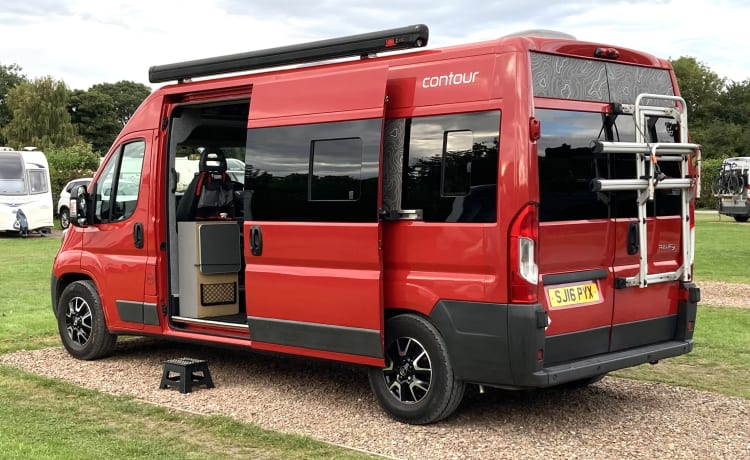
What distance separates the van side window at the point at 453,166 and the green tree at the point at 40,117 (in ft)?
208

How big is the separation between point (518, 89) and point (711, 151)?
5950cm

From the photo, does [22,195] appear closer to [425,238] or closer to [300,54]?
[300,54]

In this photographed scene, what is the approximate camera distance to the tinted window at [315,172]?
6652 millimetres

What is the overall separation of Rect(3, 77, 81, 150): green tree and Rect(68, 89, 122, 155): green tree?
596 cm

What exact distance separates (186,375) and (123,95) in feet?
263

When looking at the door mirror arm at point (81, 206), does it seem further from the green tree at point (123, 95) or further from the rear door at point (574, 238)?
the green tree at point (123, 95)

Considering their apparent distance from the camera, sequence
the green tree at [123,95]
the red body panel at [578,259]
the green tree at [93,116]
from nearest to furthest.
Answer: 1. the red body panel at [578,259]
2. the green tree at [93,116]
3. the green tree at [123,95]

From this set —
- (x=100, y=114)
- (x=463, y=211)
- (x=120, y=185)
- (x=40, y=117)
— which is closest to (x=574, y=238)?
(x=463, y=211)

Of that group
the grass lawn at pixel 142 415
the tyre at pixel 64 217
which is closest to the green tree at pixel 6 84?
the tyre at pixel 64 217

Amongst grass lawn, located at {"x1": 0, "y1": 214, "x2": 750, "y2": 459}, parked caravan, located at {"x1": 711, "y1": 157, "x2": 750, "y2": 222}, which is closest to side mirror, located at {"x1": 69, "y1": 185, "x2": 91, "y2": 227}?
grass lawn, located at {"x1": 0, "y1": 214, "x2": 750, "y2": 459}

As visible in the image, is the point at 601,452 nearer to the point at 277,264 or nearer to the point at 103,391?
the point at 277,264

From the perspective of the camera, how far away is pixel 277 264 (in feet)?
24.0

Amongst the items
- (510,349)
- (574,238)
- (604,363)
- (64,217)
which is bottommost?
(604,363)

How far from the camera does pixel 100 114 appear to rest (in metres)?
76.2
